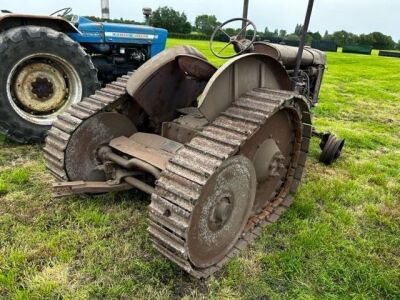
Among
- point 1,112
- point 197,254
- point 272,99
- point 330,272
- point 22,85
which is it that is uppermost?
point 272,99

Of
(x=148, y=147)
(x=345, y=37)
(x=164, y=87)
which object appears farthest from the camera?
(x=345, y=37)

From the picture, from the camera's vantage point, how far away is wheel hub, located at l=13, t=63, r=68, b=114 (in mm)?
4746

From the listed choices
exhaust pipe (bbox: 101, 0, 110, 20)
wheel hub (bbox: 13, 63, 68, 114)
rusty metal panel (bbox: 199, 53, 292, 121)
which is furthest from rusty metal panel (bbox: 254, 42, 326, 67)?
exhaust pipe (bbox: 101, 0, 110, 20)

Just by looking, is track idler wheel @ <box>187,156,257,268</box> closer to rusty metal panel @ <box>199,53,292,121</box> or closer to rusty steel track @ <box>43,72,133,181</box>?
rusty metal panel @ <box>199,53,292,121</box>

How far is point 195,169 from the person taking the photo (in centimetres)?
230

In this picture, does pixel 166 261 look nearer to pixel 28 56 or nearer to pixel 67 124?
pixel 67 124

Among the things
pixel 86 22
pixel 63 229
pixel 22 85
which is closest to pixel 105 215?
pixel 63 229

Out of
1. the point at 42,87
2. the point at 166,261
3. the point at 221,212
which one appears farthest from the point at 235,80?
the point at 42,87

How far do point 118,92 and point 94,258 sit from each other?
1.52 meters

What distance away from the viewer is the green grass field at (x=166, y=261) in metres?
2.51

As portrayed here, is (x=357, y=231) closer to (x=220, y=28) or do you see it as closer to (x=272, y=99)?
(x=272, y=99)

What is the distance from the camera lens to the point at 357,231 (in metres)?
3.34

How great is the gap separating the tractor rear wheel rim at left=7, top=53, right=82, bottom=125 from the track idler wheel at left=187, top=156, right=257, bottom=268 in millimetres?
3153

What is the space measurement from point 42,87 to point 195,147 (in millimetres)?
3160
